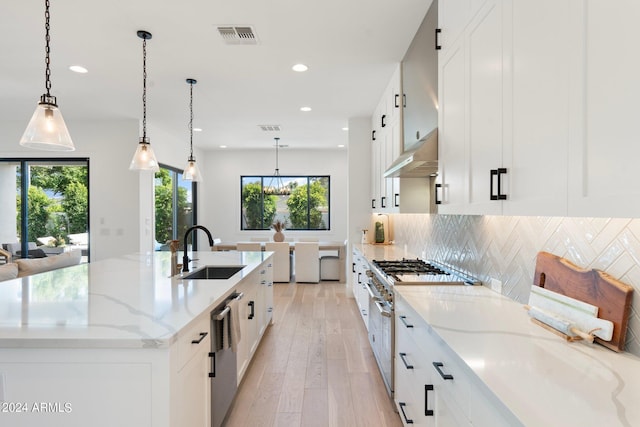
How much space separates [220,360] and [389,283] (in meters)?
1.16

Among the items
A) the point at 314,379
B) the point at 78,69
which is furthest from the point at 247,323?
the point at 78,69

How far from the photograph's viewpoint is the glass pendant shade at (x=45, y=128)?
2.15 m

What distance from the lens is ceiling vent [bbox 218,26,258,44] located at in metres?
2.78

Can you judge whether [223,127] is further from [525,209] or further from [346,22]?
[525,209]

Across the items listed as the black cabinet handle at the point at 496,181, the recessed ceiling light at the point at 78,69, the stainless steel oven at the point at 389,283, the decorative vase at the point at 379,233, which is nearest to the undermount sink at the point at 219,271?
the stainless steel oven at the point at 389,283

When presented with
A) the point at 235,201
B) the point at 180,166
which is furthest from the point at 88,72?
the point at 235,201

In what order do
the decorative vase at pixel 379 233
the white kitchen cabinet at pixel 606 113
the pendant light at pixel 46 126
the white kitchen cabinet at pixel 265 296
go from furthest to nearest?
the decorative vase at pixel 379 233 → the white kitchen cabinet at pixel 265 296 → the pendant light at pixel 46 126 → the white kitchen cabinet at pixel 606 113

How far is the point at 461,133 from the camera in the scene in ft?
6.12

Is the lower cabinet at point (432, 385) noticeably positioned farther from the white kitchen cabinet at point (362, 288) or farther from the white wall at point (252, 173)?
the white wall at point (252, 173)

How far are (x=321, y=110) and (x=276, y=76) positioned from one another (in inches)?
55.5

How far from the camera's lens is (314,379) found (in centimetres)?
Result: 288

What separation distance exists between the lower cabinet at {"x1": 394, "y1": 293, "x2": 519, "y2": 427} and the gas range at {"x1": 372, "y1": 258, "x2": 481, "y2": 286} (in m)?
0.21

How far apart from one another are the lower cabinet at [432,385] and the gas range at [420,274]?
213 mm

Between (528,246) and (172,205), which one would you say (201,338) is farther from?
(172,205)
